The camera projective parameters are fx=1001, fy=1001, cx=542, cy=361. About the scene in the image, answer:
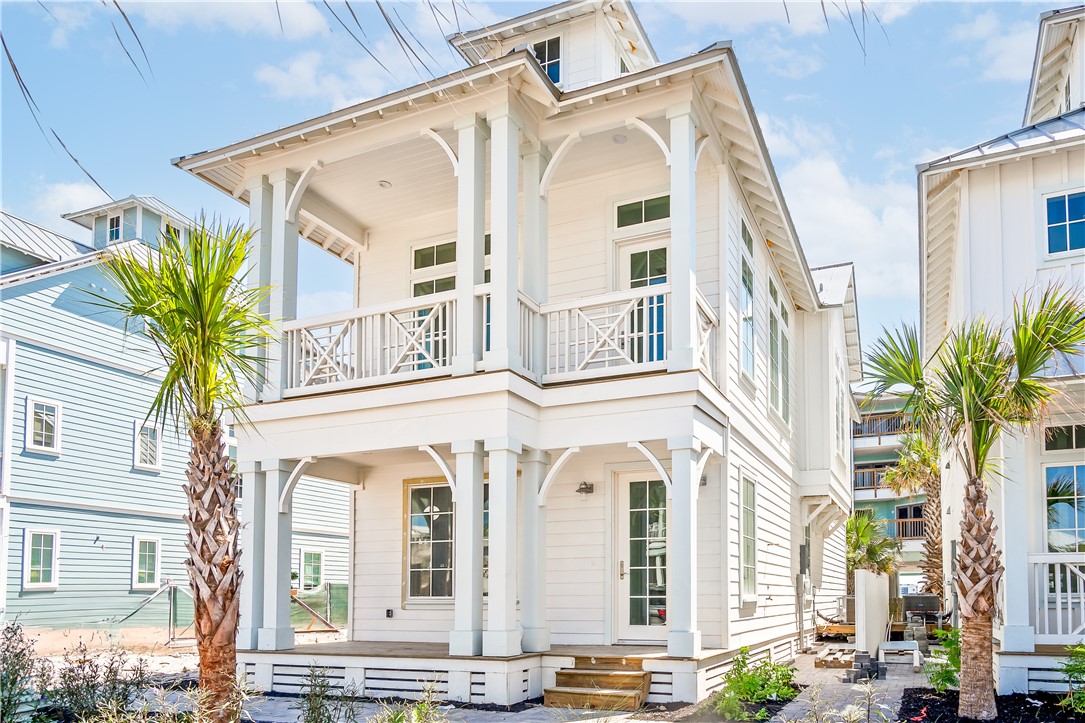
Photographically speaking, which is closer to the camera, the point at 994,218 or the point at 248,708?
the point at 248,708

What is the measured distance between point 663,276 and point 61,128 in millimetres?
9991

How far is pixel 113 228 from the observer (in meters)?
27.0

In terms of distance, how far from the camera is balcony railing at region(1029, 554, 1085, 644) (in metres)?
10.2

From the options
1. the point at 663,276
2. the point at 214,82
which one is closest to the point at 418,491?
the point at 663,276

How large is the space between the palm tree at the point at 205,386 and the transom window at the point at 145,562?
16.8 m

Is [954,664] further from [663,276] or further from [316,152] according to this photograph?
[316,152]

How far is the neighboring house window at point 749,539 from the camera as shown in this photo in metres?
12.4

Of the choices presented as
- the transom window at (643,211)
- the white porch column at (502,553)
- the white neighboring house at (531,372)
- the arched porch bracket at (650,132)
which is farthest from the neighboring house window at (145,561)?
the arched porch bracket at (650,132)

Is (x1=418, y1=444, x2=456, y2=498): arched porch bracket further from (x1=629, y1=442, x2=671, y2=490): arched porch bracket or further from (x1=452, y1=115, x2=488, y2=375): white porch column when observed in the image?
(x1=629, y1=442, x2=671, y2=490): arched porch bracket

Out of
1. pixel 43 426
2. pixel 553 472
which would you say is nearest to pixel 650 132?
pixel 553 472

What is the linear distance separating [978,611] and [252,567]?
766 cm

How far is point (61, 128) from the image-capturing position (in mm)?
2787

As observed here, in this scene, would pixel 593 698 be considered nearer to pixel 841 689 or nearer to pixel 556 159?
pixel 841 689

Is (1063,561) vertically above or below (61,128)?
below
